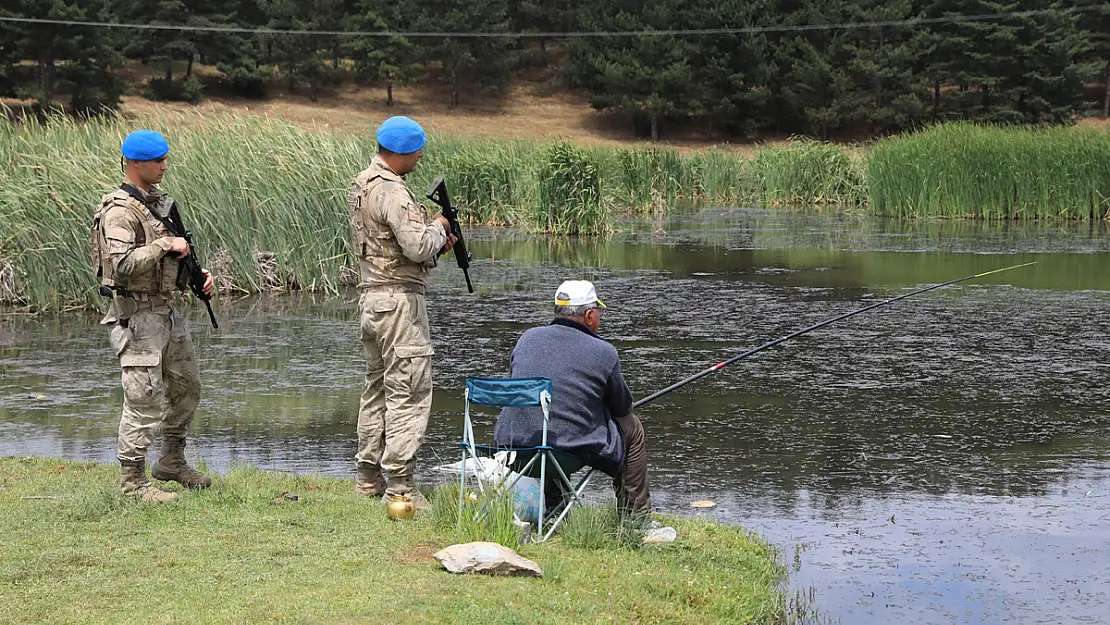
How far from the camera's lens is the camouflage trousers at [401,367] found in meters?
6.48

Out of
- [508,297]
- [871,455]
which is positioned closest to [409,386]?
[871,455]

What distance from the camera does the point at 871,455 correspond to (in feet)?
27.2

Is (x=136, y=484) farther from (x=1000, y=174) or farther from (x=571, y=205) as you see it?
(x=1000, y=174)

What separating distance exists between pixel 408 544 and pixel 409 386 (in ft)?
2.82

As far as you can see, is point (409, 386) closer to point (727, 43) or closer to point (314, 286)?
point (314, 286)

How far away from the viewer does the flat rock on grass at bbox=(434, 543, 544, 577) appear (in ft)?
17.7

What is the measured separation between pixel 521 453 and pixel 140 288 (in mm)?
2002

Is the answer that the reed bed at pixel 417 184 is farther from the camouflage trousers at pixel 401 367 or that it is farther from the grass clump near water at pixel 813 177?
the camouflage trousers at pixel 401 367


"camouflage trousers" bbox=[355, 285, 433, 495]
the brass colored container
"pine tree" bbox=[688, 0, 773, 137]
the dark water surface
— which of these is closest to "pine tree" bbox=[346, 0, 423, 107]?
"pine tree" bbox=[688, 0, 773, 137]

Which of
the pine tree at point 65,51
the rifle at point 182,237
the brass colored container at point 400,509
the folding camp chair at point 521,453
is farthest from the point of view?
the pine tree at point 65,51

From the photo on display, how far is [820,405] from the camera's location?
969 centimetres

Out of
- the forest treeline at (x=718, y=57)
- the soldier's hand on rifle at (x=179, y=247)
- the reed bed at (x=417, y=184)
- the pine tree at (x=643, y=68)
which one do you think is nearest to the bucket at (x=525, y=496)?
the soldier's hand on rifle at (x=179, y=247)

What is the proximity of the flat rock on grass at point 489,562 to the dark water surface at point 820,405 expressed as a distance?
51.7 inches

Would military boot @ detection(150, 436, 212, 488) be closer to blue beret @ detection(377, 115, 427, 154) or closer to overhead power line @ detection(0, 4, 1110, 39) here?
blue beret @ detection(377, 115, 427, 154)
